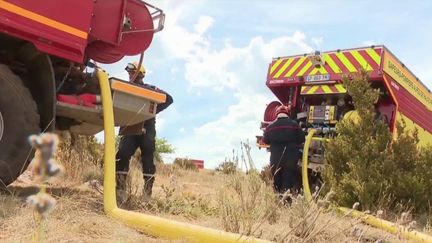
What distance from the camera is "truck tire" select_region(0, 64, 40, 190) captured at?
160 inches

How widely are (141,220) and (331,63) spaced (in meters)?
6.07

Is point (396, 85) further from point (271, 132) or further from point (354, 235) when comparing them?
point (354, 235)

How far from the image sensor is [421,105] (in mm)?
9531

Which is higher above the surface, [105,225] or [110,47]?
[110,47]

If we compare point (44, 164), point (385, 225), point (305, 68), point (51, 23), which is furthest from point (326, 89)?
point (44, 164)

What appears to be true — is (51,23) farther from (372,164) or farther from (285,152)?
(372,164)

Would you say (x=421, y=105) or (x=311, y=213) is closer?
(x=311, y=213)

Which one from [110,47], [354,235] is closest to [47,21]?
[110,47]

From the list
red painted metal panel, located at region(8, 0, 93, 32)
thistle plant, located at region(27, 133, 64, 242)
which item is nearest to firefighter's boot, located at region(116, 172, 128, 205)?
red painted metal panel, located at region(8, 0, 93, 32)

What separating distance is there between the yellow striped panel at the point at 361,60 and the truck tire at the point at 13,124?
5653 millimetres

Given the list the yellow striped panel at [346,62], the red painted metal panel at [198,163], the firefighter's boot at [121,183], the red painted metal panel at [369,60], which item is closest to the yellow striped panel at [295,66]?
the yellow striped panel at [346,62]

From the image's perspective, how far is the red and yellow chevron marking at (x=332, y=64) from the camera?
827cm

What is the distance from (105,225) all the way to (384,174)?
4.32m

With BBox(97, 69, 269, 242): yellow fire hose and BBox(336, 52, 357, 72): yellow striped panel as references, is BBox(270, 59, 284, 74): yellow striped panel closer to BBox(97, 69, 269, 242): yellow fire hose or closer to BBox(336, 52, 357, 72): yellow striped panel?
BBox(336, 52, 357, 72): yellow striped panel
